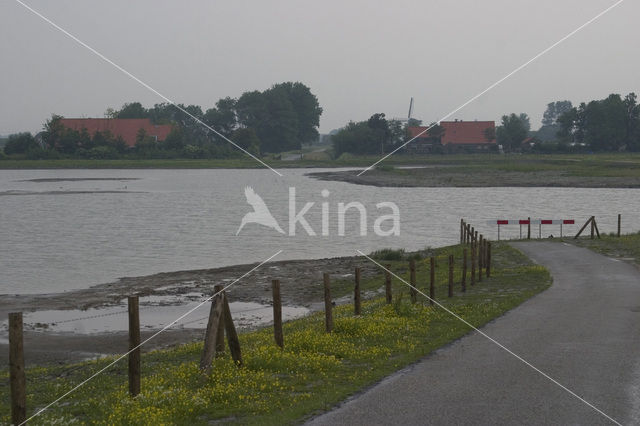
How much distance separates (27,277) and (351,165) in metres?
114

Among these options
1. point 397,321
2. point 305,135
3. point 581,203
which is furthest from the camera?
point 305,135

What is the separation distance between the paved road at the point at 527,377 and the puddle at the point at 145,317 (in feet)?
32.4

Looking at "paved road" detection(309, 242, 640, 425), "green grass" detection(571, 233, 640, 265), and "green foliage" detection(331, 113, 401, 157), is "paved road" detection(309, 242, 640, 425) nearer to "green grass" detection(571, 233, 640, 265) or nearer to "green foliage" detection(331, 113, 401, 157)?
"green grass" detection(571, 233, 640, 265)

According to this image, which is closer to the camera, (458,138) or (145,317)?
(145,317)

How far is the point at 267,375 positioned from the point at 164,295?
1887cm

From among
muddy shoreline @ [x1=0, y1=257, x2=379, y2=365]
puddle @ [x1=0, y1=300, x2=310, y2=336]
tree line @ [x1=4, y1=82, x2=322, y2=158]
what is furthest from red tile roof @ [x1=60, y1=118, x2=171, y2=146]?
puddle @ [x1=0, y1=300, x2=310, y2=336]

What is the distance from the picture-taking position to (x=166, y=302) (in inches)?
1171

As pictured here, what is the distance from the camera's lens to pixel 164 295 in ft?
103

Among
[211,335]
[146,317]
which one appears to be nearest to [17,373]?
[211,335]

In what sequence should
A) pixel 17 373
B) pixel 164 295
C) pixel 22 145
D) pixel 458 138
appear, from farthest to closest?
pixel 458 138, pixel 22 145, pixel 164 295, pixel 17 373

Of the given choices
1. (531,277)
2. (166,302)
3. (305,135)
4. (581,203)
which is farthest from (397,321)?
(305,135)

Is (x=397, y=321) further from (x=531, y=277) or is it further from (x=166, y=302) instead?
(x=166, y=302)

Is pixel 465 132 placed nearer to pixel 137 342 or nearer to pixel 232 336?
pixel 232 336

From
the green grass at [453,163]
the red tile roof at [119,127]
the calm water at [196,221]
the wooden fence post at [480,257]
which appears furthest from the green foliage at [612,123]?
the wooden fence post at [480,257]
